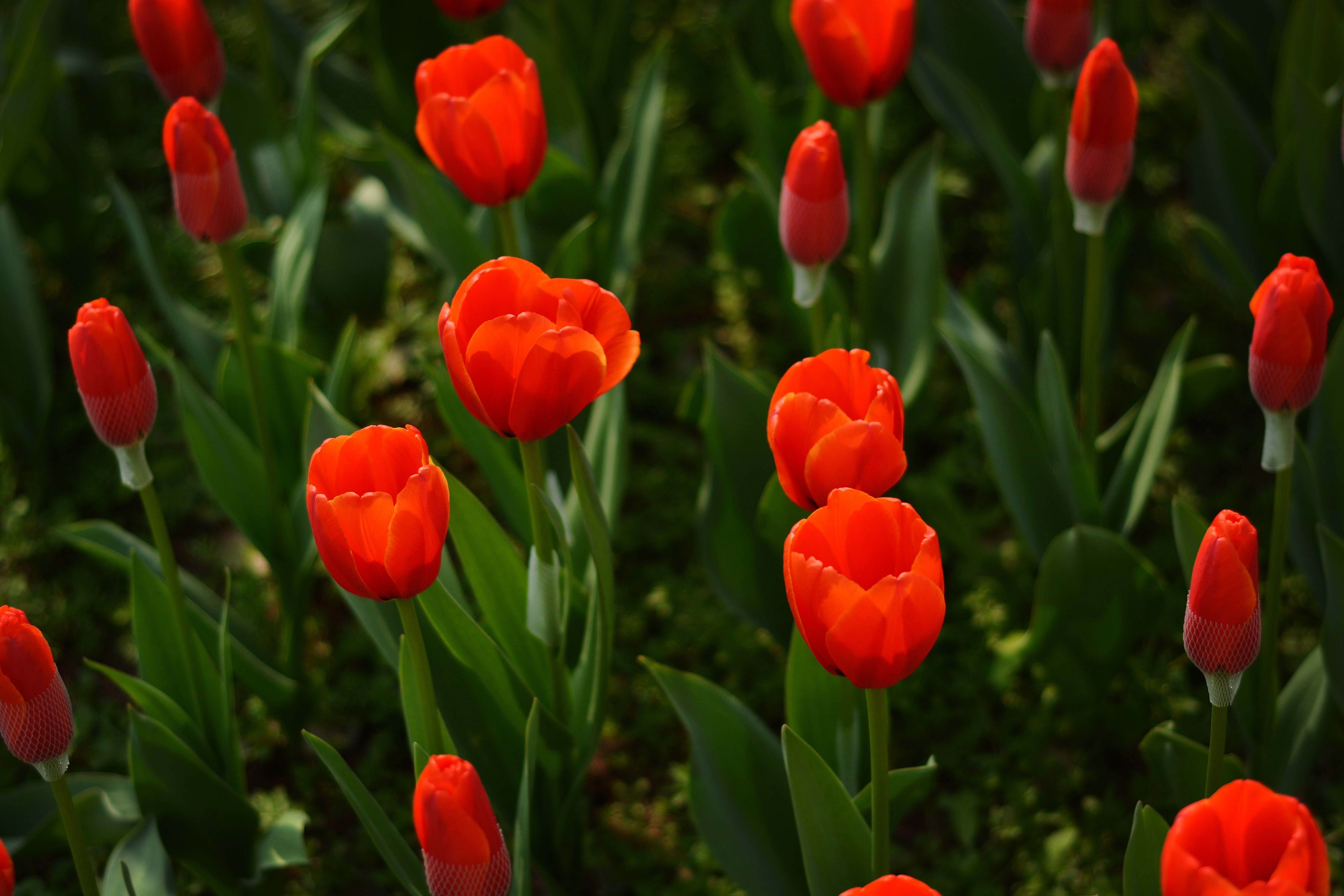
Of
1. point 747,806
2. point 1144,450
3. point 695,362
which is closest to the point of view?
point 747,806

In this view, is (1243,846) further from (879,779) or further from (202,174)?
(202,174)

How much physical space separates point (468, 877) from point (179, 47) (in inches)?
56.9

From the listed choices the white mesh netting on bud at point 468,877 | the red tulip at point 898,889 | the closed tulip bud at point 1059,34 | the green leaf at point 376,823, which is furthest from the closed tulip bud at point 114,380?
the closed tulip bud at point 1059,34

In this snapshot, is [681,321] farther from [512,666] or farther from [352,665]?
[512,666]

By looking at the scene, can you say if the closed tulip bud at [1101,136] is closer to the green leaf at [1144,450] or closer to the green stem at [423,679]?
the green leaf at [1144,450]

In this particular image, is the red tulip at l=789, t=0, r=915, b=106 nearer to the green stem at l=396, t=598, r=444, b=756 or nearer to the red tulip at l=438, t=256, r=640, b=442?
the red tulip at l=438, t=256, r=640, b=442

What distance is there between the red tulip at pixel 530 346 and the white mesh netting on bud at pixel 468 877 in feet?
1.37

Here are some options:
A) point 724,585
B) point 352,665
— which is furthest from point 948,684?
point 352,665

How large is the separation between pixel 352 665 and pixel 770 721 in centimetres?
77

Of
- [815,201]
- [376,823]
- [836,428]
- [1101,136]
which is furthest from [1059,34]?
[376,823]

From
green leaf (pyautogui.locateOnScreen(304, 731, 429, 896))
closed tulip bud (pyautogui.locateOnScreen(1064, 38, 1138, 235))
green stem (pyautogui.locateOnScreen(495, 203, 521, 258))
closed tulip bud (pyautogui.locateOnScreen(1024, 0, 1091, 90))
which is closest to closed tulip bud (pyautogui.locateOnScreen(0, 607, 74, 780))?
green leaf (pyautogui.locateOnScreen(304, 731, 429, 896))

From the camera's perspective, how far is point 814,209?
1641 millimetres

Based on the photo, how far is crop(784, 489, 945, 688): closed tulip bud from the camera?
1.08 metres

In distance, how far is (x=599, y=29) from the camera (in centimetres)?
296
